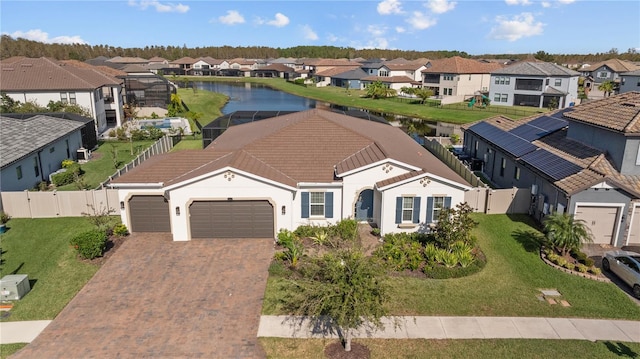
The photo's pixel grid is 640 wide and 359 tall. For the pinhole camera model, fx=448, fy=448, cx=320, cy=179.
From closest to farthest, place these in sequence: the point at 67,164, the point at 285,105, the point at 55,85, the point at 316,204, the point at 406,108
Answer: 1. the point at 316,204
2. the point at 67,164
3. the point at 55,85
4. the point at 406,108
5. the point at 285,105

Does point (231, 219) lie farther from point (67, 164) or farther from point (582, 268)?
point (67, 164)

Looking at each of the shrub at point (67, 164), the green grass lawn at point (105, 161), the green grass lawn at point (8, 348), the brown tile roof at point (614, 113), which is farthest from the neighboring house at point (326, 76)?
Result: the green grass lawn at point (8, 348)

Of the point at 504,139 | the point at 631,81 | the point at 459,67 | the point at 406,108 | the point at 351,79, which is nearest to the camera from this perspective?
the point at 504,139

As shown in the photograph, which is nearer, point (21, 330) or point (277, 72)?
point (21, 330)

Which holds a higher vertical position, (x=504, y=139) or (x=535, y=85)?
(x=535, y=85)

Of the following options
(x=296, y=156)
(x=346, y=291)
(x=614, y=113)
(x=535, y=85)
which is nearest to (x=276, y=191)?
(x=296, y=156)

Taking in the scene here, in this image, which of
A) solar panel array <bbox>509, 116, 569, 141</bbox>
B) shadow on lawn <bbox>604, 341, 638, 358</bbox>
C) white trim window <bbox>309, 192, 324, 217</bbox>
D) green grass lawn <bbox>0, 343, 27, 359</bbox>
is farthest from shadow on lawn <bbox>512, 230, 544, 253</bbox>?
green grass lawn <bbox>0, 343, 27, 359</bbox>

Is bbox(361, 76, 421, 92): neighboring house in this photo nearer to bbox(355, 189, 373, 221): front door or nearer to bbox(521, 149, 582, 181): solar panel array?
bbox(521, 149, 582, 181): solar panel array
